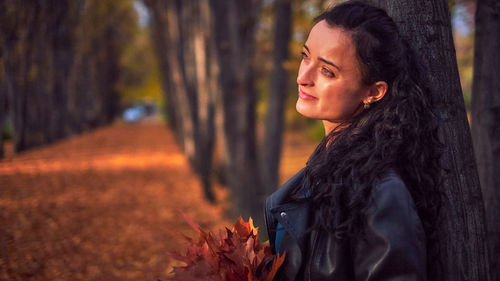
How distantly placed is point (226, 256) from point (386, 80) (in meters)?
1.01

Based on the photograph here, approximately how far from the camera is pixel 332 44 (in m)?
1.58

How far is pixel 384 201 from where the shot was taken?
4.25 feet

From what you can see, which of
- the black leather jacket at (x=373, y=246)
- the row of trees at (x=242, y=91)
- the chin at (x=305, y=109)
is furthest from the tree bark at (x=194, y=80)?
the black leather jacket at (x=373, y=246)

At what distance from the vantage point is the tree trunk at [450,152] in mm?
1579

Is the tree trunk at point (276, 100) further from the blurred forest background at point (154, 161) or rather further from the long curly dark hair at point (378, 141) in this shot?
the long curly dark hair at point (378, 141)

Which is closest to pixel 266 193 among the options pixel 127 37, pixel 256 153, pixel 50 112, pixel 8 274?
pixel 256 153

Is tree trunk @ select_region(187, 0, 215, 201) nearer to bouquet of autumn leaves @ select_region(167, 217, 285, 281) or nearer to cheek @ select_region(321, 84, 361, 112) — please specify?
cheek @ select_region(321, 84, 361, 112)

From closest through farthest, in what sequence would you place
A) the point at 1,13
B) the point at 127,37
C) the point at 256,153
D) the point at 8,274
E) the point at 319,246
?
the point at 319,246 → the point at 8,274 → the point at 1,13 → the point at 256,153 → the point at 127,37

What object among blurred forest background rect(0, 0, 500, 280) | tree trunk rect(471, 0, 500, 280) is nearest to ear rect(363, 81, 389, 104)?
tree trunk rect(471, 0, 500, 280)

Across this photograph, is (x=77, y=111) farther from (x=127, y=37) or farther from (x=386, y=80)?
(x=386, y=80)

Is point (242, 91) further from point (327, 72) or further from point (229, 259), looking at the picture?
point (229, 259)

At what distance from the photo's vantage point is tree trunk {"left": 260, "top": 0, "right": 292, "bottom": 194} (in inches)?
257

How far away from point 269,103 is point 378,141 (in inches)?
212

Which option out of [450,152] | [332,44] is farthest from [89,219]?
[450,152]
